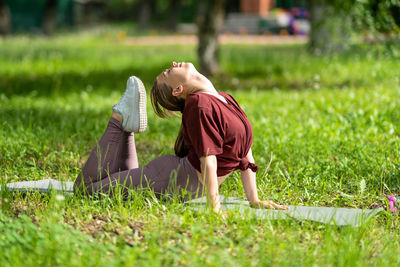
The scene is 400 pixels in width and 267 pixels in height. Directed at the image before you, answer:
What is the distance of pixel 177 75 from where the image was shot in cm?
323

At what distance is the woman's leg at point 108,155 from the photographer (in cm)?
346

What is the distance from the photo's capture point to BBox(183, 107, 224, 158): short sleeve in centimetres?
300

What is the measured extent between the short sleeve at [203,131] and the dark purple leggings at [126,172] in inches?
12.0

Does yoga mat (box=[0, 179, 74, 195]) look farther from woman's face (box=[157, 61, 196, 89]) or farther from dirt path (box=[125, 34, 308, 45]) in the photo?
dirt path (box=[125, 34, 308, 45])

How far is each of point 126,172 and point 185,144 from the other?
0.48 m

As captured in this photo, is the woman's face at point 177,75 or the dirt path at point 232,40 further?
the dirt path at point 232,40

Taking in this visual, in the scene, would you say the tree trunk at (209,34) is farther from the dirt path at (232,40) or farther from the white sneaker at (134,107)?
the dirt path at (232,40)

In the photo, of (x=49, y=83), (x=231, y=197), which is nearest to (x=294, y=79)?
(x=49, y=83)

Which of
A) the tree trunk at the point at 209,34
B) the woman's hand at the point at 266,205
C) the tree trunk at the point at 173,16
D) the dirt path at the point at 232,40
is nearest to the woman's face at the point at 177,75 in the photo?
the woman's hand at the point at 266,205

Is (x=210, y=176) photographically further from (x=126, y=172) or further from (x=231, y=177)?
(x=231, y=177)

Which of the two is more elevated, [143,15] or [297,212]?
[143,15]

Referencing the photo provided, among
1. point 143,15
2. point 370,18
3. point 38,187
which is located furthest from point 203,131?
point 143,15

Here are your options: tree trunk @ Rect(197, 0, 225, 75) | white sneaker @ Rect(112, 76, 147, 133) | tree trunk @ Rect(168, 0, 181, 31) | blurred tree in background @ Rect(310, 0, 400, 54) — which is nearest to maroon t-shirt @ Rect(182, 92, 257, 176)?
white sneaker @ Rect(112, 76, 147, 133)

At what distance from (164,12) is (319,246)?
1994 inches
